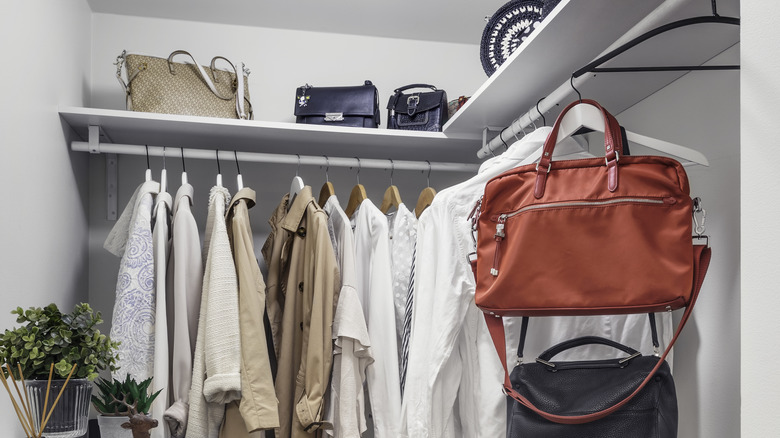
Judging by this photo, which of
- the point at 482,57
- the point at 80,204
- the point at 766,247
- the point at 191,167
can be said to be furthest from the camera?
the point at 191,167

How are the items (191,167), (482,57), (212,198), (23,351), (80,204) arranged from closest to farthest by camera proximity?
(23,351), (482,57), (212,198), (80,204), (191,167)

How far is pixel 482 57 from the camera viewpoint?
1.93 meters

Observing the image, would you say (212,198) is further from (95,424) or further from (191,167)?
(95,424)

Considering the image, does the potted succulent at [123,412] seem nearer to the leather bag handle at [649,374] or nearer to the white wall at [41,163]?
the white wall at [41,163]

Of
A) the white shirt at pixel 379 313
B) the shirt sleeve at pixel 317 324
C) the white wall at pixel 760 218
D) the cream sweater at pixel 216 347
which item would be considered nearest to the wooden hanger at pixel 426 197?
the white shirt at pixel 379 313

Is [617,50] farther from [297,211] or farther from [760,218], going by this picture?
[297,211]

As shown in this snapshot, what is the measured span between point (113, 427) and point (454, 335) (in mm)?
787

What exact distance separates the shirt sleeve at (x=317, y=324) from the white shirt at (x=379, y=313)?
146 millimetres

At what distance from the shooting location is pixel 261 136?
2.29m

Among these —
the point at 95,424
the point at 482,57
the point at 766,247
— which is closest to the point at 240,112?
the point at 482,57

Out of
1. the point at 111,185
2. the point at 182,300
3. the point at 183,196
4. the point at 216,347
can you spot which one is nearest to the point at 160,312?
the point at 182,300

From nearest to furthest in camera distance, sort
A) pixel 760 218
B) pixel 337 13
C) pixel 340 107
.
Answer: pixel 760 218, pixel 340 107, pixel 337 13

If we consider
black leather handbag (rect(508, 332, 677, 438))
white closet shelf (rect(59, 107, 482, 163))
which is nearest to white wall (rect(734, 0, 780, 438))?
black leather handbag (rect(508, 332, 677, 438))

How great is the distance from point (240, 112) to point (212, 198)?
374 millimetres
